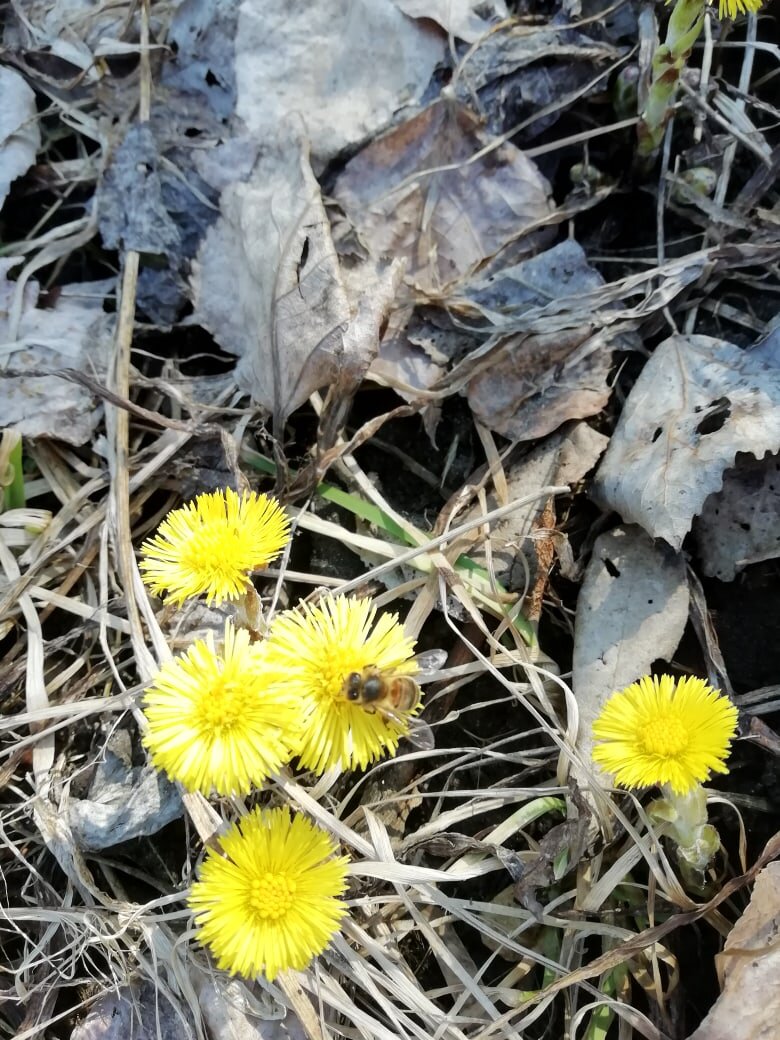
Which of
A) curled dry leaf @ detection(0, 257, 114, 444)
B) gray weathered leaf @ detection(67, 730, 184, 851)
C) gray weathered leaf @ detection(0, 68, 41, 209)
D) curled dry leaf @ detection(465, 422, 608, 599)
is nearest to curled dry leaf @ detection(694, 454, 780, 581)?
curled dry leaf @ detection(465, 422, 608, 599)

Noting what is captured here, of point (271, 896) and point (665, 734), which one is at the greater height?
point (665, 734)

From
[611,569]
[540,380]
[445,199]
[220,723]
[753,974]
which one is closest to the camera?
[220,723]

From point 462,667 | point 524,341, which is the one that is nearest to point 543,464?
point 524,341

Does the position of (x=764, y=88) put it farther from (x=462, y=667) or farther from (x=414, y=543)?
(x=462, y=667)

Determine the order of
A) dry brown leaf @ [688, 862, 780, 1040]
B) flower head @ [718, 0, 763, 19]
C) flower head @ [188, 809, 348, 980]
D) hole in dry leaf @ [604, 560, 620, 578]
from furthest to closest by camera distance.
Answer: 1. hole in dry leaf @ [604, 560, 620, 578]
2. flower head @ [718, 0, 763, 19]
3. dry brown leaf @ [688, 862, 780, 1040]
4. flower head @ [188, 809, 348, 980]

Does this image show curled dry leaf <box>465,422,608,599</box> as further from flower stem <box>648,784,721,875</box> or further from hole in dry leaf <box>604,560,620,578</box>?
flower stem <box>648,784,721,875</box>

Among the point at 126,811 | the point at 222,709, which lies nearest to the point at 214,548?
the point at 222,709

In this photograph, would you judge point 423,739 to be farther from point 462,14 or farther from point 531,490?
point 462,14
